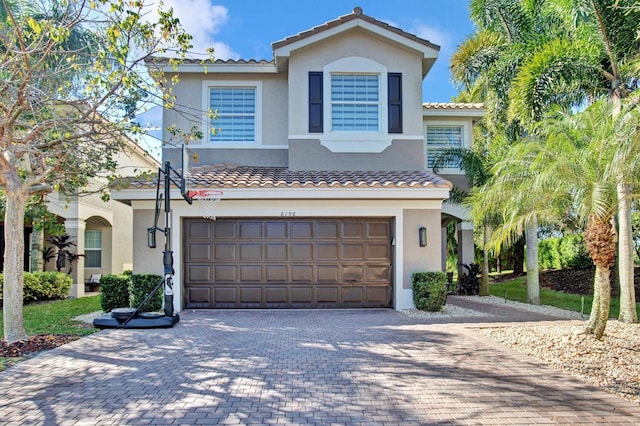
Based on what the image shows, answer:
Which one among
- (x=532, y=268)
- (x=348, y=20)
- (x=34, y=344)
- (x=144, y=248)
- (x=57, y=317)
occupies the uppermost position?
(x=348, y=20)

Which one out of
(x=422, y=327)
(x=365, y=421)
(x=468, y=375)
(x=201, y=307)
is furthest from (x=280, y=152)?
(x=365, y=421)

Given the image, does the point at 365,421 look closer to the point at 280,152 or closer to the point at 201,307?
the point at 201,307

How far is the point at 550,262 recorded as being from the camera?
81.8 ft

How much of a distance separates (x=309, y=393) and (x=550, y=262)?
22.7 meters

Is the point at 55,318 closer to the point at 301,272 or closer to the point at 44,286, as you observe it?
the point at 44,286

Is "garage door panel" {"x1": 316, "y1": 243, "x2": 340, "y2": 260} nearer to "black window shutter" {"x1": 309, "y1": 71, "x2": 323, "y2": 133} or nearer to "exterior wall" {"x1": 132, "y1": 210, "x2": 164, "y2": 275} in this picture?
"black window shutter" {"x1": 309, "y1": 71, "x2": 323, "y2": 133}

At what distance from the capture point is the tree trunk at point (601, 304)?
343 inches

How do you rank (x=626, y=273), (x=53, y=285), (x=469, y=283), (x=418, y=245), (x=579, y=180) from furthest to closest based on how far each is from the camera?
(x=469, y=283)
(x=53, y=285)
(x=418, y=245)
(x=626, y=273)
(x=579, y=180)

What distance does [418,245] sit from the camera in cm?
1297

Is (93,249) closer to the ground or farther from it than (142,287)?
farther from it

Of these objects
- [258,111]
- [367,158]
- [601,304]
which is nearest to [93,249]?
[258,111]

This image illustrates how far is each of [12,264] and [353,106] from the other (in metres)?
10.0

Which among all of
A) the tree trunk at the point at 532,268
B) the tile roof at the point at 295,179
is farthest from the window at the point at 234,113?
the tree trunk at the point at 532,268

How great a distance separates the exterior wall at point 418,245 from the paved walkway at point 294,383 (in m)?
3.45
